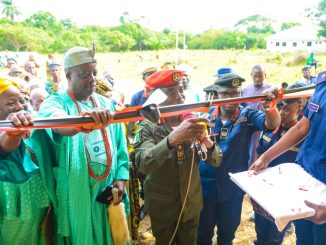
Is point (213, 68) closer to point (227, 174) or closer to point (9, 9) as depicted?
point (227, 174)

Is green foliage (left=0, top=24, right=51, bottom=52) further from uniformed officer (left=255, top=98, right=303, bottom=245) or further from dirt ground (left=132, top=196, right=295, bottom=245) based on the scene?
uniformed officer (left=255, top=98, right=303, bottom=245)

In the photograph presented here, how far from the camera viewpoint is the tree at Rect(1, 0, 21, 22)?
75312 millimetres

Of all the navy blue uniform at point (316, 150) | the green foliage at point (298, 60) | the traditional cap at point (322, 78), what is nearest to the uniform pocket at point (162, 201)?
the navy blue uniform at point (316, 150)

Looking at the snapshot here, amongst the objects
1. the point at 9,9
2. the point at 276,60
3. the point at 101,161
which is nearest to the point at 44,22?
the point at 9,9

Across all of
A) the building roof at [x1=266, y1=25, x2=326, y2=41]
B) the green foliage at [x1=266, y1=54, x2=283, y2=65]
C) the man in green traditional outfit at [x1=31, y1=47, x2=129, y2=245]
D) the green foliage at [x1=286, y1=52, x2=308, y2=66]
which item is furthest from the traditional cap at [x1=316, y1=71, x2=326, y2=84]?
the building roof at [x1=266, y1=25, x2=326, y2=41]

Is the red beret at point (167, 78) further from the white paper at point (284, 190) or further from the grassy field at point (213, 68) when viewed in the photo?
the grassy field at point (213, 68)

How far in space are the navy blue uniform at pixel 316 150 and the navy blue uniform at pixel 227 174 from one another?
59cm

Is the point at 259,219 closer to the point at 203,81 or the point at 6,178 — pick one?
the point at 6,178

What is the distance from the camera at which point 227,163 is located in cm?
310

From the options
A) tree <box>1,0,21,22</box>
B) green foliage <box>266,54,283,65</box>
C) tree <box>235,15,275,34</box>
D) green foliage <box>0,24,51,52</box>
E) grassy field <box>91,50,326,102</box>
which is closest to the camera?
grassy field <box>91,50,326,102</box>

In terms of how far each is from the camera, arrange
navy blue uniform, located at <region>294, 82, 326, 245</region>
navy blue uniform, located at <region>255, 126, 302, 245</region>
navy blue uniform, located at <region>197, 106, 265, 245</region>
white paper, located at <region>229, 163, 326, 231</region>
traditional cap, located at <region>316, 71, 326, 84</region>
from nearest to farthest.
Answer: white paper, located at <region>229, 163, 326, 231</region>, navy blue uniform, located at <region>294, 82, 326, 245</region>, traditional cap, located at <region>316, 71, 326, 84</region>, navy blue uniform, located at <region>197, 106, 265, 245</region>, navy blue uniform, located at <region>255, 126, 302, 245</region>

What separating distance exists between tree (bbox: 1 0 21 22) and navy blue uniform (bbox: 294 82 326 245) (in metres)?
84.7

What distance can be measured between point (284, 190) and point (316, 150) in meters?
0.41

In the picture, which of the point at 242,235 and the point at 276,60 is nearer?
the point at 242,235
